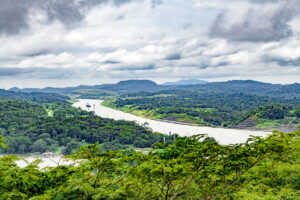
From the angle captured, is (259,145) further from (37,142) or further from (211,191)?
(37,142)

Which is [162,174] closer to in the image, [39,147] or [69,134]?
[39,147]

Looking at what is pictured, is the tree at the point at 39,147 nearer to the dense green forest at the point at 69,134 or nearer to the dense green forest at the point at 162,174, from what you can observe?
the dense green forest at the point at 69,134

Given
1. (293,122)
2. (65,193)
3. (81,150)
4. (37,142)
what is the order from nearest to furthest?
(65,193) → (81,150) → (37,142) → (293,122)

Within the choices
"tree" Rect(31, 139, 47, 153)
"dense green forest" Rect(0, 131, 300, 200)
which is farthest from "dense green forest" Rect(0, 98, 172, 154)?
"dense green forest" Rect(0, 131, 300, 200)

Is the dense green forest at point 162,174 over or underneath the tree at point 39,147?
over

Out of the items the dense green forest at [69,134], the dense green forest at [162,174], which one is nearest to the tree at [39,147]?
the dense green forest at [69,134]

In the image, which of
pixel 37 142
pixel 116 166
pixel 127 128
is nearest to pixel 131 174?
pixel 116 166

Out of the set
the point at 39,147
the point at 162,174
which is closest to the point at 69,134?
the point at 39,147

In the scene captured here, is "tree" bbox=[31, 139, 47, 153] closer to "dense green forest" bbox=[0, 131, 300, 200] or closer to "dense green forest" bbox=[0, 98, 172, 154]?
"dense green forest" bbox=[0, 98, 172, 154]
